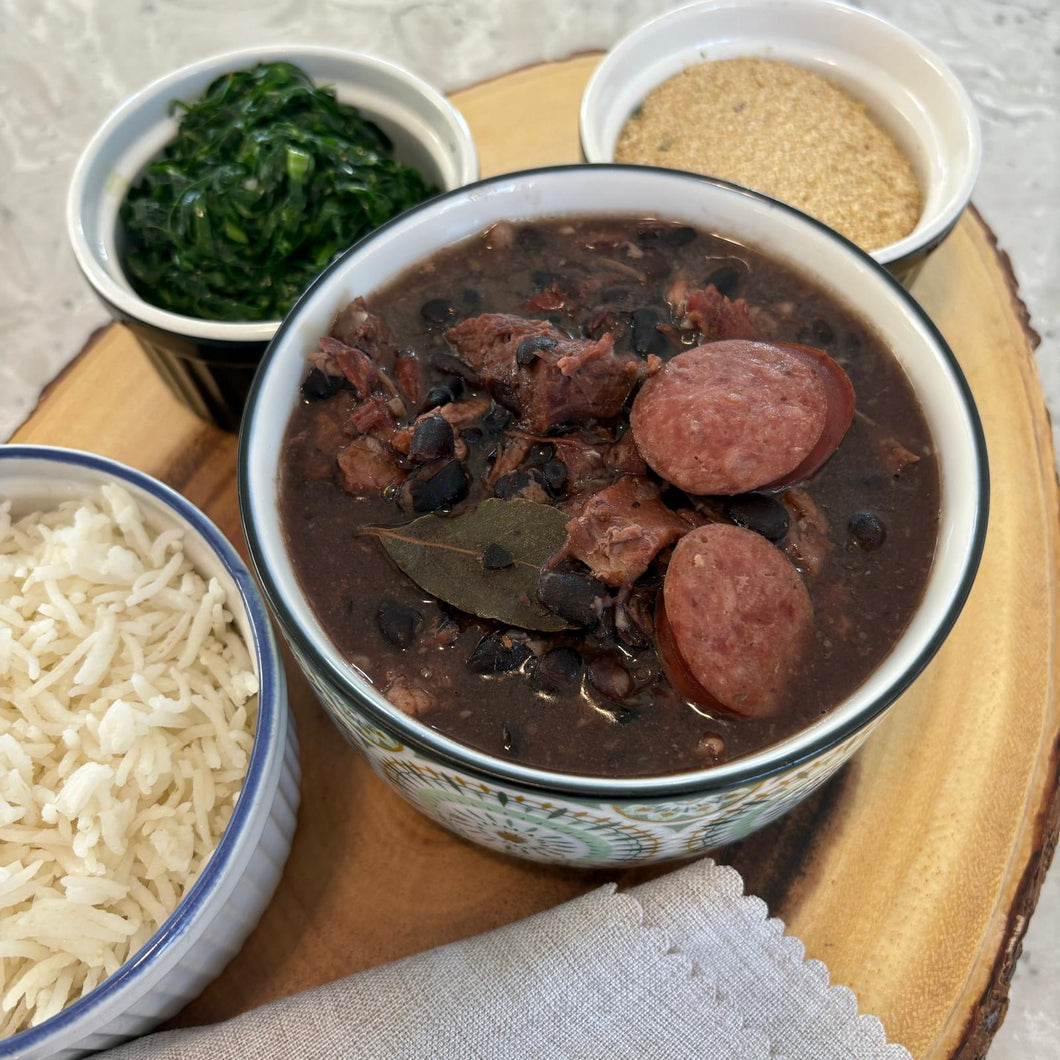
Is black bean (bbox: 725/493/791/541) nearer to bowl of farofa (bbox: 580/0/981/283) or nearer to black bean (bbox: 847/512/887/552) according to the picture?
black bean (bbox: 847/512/887/552)

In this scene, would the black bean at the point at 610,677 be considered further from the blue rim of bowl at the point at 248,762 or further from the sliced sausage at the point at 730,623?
the blue rim of bowl at the point at 248,762

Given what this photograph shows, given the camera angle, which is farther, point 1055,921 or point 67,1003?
point 1055,921

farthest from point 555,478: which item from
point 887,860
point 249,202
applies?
point 249,202

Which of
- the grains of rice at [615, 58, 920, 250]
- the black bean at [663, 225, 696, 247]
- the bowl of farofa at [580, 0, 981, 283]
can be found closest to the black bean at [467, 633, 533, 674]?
the black bean at [663, 225, 696, 247]

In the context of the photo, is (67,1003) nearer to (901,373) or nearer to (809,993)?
(809,993)

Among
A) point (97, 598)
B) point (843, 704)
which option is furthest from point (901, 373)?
point (97, 598)

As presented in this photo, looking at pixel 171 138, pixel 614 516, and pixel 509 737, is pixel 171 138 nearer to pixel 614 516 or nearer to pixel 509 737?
pixel 614 516

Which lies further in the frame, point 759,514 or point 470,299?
point 470,299
